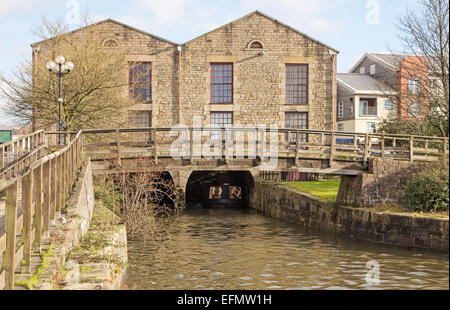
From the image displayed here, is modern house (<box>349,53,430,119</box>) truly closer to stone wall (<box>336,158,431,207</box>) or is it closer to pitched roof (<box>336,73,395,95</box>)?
stone wall (<box>336,158,431,207</box>)

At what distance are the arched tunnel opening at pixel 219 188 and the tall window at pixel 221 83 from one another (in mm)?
4360

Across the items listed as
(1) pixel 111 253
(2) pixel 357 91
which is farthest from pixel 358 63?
(1) pixel 111 253

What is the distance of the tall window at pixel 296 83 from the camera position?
28.6 metres

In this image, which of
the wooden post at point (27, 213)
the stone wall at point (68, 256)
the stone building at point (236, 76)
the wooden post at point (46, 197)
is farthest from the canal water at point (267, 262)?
the stone building at point (236, 76)

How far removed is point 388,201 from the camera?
16391 mm

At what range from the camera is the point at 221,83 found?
28312 mm

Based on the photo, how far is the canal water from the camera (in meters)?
10.2

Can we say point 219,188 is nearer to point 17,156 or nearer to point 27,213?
point 17,156

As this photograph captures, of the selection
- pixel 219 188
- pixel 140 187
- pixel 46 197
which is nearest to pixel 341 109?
pixel 219 188

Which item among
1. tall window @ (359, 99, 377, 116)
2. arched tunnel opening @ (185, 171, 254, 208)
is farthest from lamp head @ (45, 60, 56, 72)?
tall window @ (359, 99, 377, 116)

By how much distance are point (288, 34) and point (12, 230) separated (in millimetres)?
25345

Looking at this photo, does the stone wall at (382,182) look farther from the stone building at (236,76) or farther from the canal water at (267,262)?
the stone building at (236,76)

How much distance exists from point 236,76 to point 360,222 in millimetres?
14487
